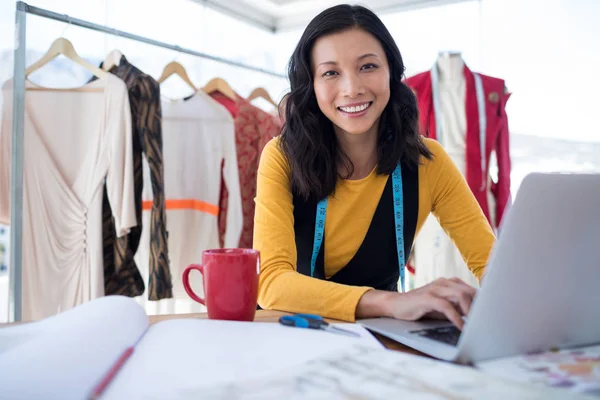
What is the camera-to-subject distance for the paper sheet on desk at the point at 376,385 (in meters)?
0.42

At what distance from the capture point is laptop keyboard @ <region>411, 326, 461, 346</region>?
25.2 inches

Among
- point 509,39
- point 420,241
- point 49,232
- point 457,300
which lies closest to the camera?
point 457,300

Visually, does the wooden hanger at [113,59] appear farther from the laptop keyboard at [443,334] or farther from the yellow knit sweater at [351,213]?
the laptop keyboard at [443,334]

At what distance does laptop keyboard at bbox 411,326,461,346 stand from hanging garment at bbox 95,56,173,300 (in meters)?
1.41

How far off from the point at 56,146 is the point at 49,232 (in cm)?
31

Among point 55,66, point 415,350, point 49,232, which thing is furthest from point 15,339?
point 55,66

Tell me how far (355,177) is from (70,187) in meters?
1.09

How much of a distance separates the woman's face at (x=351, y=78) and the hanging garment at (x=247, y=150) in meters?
1.00

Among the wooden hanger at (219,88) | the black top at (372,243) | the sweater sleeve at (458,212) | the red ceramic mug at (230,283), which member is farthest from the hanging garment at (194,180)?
the red ceramic mug at (230,283)

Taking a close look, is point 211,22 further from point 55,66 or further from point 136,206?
point 136,206

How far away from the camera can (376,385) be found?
446 millimetres

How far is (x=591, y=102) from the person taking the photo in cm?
264

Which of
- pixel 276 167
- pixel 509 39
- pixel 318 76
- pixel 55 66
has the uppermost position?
pixel 509 39

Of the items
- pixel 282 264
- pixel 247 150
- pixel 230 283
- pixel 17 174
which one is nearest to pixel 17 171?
pixel 17 174
